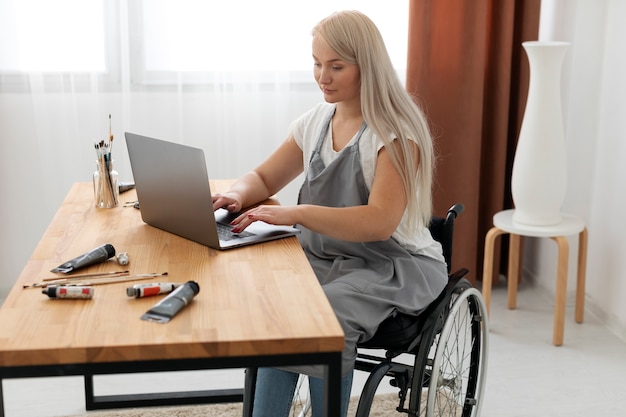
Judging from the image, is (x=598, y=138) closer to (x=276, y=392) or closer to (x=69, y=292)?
(x=276, y=392)

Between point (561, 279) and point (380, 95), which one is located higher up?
point (380, 95)

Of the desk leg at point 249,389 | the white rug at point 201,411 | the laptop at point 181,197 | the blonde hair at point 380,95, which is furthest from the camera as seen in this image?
the white rug at point 201,411

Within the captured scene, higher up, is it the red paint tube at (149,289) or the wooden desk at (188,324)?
the red paint tube at (149,289)

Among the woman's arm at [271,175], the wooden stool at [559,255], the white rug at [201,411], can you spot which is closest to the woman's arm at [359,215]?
the woman's arm at [271,175]

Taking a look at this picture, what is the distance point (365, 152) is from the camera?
2006 millimetres

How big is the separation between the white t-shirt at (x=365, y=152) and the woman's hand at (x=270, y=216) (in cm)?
22

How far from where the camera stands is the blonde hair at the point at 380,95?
197 centimetres

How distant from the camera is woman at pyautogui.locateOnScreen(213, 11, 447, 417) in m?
1.90

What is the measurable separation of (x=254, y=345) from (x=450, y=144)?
2.13 m

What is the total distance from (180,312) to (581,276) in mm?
2059

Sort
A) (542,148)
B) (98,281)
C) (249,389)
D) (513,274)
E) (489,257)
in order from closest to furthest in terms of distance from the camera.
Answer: (98,281), (249,389), (542,148), (489,257), (513,274)

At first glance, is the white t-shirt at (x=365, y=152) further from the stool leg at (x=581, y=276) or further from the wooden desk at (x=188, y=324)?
the stool leg at (x=581, y=276)

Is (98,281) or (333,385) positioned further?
(98,281)

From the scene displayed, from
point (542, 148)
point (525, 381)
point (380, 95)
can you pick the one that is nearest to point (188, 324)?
point (380, 95)
